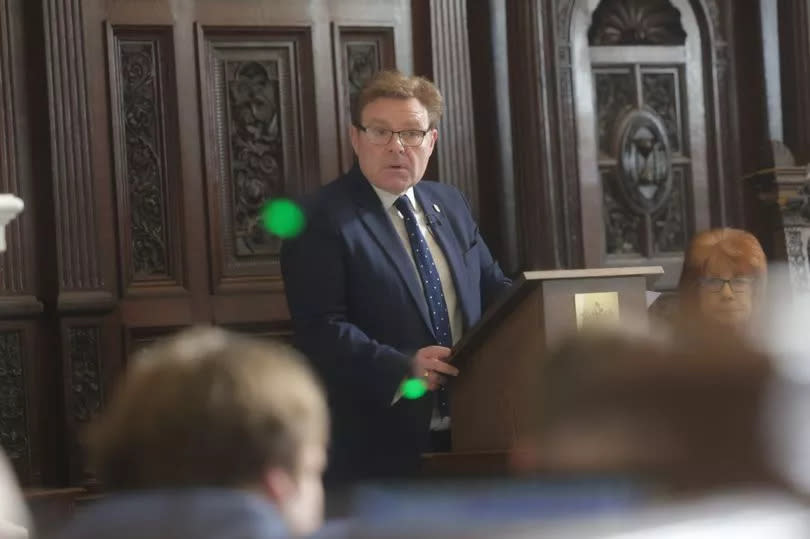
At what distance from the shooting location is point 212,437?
2.76ft

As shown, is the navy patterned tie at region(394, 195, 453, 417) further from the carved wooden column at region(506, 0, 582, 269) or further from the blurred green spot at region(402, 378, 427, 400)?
the carved wooden column at region(506, 0, 582, 269)

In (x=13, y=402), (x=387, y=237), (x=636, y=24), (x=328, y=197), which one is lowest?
(x=13, y=402)

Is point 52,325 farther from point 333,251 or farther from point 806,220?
point 806,220

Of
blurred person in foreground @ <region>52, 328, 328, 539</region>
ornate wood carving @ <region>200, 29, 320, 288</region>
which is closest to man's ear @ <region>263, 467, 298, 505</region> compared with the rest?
blurred person in foreground @ <region>52, 328, 328, 539</region>

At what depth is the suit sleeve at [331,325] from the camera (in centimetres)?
300

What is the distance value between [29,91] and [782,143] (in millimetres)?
2660

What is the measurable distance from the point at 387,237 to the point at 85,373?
162 centimetres

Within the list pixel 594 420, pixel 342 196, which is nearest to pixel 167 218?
pixel 342 196

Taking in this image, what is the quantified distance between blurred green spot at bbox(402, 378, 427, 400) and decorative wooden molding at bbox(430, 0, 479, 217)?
1942 millimetres

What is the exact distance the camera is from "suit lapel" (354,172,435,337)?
3209mm

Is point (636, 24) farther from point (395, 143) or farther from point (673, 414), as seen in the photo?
point (673, 414)

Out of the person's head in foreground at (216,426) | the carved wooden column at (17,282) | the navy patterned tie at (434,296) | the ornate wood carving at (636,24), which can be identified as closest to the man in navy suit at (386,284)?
the navy patterned tie at (434,296)

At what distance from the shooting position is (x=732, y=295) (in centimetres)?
317

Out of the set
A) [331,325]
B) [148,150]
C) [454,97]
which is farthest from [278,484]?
[454,97]
